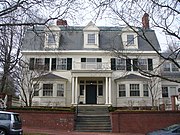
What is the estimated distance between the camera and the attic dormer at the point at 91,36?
36094mm

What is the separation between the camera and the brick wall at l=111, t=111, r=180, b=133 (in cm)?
2408

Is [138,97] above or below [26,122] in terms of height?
above

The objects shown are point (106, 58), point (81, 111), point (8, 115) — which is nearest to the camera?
point (8, 115)

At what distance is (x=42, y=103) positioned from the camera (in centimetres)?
3300

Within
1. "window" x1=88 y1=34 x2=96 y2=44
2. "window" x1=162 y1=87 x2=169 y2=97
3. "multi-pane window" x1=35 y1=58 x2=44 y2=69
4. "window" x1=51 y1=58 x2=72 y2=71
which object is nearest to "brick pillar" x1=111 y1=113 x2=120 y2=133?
"window" x1=51 y1=58 x2=72 y2=71

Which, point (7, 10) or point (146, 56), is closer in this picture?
point (7, 10)

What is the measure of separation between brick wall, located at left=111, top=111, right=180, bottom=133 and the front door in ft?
34.0

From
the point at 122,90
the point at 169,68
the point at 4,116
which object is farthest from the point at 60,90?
the point at 4,116

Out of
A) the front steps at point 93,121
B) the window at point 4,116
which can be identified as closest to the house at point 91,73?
the front steps at point 93,121

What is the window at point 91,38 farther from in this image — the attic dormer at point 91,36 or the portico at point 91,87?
the portico at point 91,87

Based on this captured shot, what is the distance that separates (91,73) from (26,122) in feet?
36.2

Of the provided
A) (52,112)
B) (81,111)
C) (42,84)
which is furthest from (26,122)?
(42,84)

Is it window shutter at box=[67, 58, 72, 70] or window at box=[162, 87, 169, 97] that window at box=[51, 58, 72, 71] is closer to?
window shutter at box=[67, 58, 72, 70]

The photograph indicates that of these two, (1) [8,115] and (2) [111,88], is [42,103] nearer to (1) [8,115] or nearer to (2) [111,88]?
(2) [111,88]
